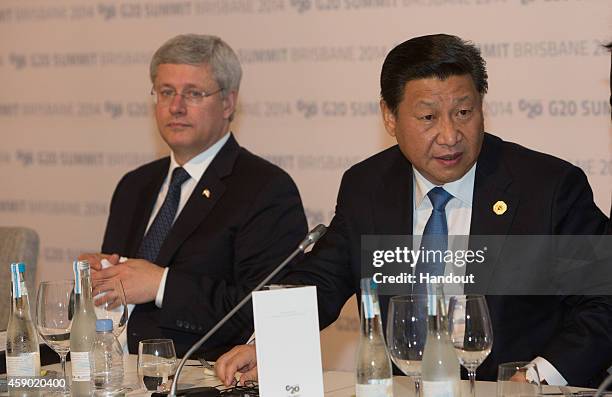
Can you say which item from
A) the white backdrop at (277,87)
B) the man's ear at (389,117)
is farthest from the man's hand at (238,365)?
the white backdrop at (277,87)

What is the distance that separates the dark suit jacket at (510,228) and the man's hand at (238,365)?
516 mm

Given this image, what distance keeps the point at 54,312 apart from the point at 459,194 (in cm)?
130

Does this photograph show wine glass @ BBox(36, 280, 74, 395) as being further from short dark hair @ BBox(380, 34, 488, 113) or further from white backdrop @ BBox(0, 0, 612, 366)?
white backdrop @ BBox(0, 0, 612, 366)

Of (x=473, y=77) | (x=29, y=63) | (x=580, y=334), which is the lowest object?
(x=580, y=334)

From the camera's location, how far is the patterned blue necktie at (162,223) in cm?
416

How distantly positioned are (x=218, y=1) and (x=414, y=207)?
7.29ft

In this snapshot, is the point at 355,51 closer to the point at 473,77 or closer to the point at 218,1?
the point at 218,1

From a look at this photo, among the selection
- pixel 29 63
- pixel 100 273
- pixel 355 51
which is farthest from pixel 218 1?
pixel 100 273

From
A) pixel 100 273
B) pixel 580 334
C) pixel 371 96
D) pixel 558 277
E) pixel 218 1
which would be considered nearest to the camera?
pixel 580 334

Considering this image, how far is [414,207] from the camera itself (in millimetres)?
3373

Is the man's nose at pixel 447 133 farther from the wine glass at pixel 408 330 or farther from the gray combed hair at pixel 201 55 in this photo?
the gray combed hair at pixel 201 55

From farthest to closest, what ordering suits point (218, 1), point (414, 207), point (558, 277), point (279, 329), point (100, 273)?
point (218, 1), point (100, 273), point (414, 207), point (558, 277), point (279, 329)

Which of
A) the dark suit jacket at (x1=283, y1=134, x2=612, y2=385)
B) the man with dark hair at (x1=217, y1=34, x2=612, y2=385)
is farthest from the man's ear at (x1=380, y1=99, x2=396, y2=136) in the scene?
the dark suit jacket at (x1=283, y1=134, x2=612, y2=385)

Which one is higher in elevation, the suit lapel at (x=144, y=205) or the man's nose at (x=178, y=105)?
the man's nose at (x=178, y=105)
